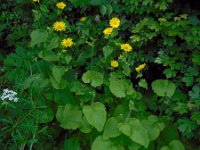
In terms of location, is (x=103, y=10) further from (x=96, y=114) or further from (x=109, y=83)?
(x=96, y=114)

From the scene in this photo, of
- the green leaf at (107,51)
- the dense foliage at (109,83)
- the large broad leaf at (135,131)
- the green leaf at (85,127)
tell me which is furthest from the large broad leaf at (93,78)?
the large broad leaf at (135,131)

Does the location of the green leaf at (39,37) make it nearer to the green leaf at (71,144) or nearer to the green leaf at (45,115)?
the green leaf at (45,115)

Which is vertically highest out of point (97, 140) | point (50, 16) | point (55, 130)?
point (50, 16)

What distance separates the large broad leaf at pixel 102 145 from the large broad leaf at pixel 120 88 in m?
0.37

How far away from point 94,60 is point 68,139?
718 millimetres

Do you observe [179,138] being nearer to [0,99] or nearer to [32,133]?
[32,133]

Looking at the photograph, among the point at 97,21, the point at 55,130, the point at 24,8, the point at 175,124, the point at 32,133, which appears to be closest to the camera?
the point at 32,133

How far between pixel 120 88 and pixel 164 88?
325mm

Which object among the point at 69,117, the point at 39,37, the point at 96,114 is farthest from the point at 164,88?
the point at 39,37

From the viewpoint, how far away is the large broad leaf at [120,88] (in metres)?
3.43

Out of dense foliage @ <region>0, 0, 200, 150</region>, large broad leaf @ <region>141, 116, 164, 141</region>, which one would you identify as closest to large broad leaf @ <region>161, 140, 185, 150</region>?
dense foliage @ <region>0, 0, 200, 150</region>

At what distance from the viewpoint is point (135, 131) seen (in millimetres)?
3205

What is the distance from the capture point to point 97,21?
162 inches

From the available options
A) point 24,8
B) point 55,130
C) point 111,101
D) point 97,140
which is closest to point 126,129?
point 97,140
